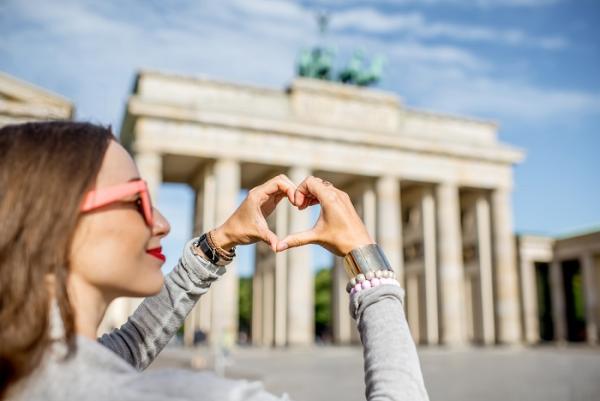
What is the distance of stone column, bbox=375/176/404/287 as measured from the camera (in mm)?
44094

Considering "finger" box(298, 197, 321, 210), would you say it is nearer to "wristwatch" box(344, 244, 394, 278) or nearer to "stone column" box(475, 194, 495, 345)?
"wristwatch" box(344, 244, 394, 278)

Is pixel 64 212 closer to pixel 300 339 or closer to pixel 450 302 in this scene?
pixel 300 339

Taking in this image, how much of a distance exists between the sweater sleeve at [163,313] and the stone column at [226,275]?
34.5m

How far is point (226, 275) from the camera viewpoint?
1487 inches

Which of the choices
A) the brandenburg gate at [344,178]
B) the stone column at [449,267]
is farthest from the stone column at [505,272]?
the stone column at [449,267]

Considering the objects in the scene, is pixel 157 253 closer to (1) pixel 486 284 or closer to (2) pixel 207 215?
(2) pixel 207 215

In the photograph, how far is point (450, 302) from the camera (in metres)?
45.8

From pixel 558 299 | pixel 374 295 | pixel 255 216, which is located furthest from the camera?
pixel 558 299

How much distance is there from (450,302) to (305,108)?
18.9m

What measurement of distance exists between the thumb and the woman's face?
0.43 metres

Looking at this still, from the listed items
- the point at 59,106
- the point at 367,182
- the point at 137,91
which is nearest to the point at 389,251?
the point at 367,182

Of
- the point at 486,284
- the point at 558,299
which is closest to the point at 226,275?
the point at 486,284

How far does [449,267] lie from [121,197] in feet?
153

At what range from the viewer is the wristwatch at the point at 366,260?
1871 mm
